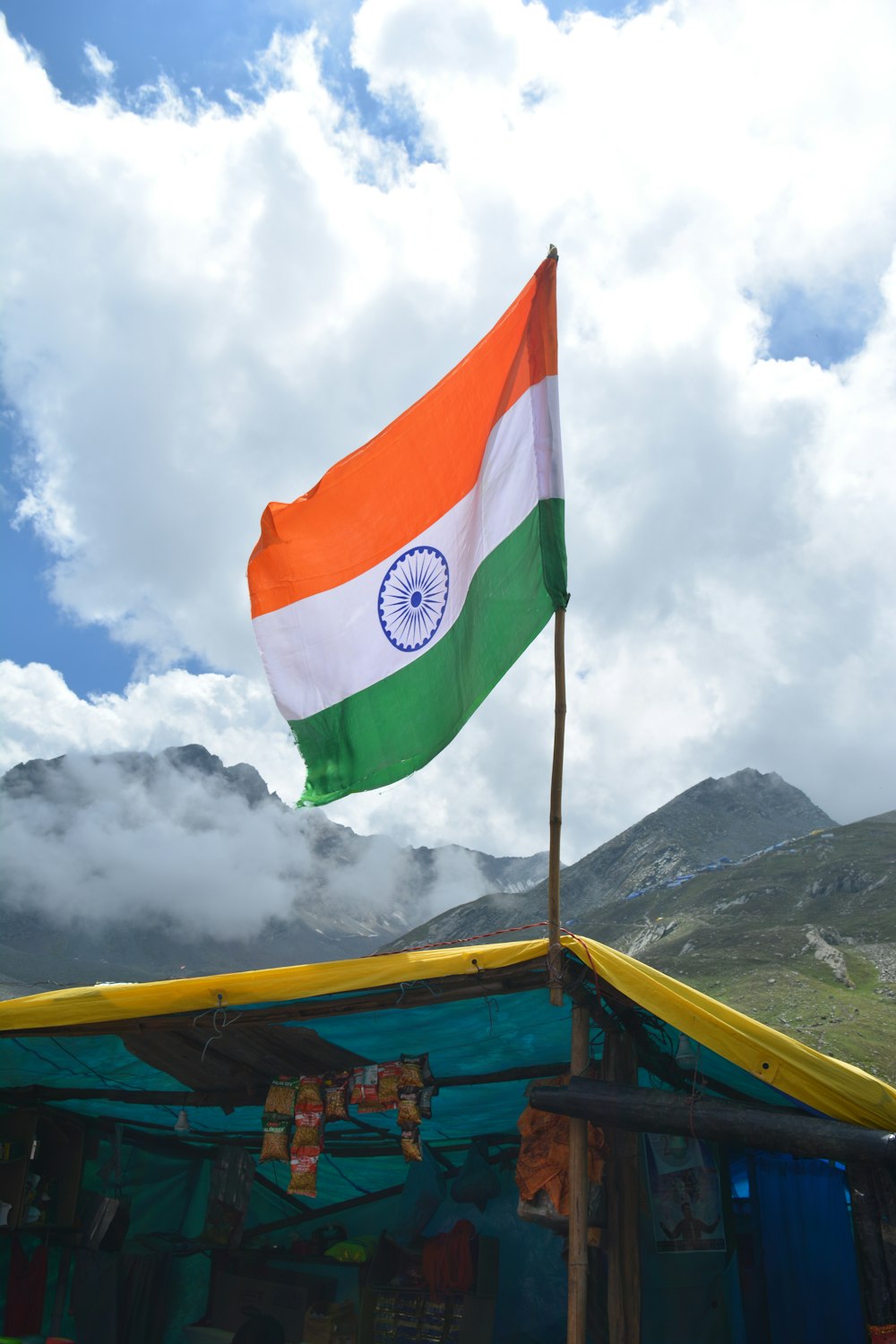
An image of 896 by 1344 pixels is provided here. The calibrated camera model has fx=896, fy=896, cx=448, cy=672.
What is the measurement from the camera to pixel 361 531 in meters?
6.41

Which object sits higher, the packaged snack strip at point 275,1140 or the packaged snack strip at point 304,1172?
the packaged snack strip at point 275,1140

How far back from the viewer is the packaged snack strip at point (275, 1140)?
700cm

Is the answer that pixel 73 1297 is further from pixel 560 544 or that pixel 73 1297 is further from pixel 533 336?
pixel 533 336

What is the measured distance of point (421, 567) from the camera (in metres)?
6.08

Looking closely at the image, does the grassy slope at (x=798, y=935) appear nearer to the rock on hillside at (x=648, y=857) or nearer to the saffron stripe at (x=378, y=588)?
the rock on hillside at (x=648, y=857)

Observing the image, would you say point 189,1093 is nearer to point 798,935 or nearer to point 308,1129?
point 308,1129

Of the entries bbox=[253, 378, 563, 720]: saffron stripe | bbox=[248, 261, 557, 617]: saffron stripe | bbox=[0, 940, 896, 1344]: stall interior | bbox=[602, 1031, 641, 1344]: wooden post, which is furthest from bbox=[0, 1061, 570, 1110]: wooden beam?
bbox=[248, 261, 557, 617]: saffron stripe

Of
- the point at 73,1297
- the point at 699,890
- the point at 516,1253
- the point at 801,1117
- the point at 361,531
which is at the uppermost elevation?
the point at 699,890

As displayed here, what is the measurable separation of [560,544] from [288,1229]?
351 inches

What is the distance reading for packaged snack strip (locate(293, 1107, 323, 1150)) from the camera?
7066 millimetres

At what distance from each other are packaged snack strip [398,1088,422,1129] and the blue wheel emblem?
3522 millimetres

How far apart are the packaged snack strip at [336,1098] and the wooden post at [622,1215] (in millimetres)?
2212

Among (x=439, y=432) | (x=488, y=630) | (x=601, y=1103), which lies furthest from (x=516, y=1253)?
(x=439, y=432)

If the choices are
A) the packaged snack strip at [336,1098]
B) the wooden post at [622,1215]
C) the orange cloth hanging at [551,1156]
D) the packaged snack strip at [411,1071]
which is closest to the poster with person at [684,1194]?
the wooden post at [622,1215]
